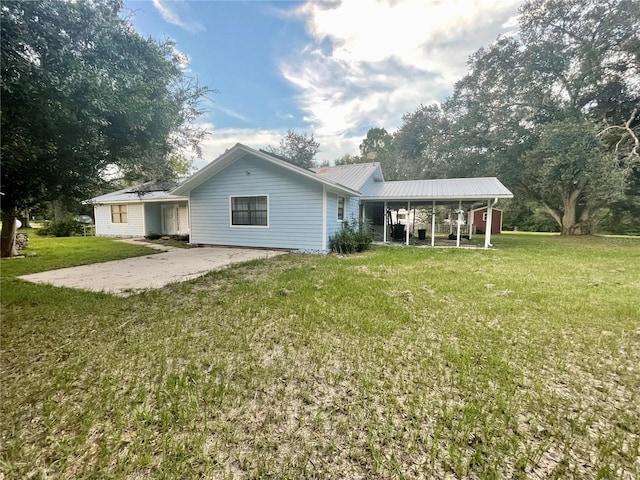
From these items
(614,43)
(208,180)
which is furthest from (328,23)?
(614,43)

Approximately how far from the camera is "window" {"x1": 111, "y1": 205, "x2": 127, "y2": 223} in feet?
54.9

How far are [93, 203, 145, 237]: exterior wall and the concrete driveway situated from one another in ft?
28.8

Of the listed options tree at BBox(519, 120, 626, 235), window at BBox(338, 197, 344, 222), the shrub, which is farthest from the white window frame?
the shrub

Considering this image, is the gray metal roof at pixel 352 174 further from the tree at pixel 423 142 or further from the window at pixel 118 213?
the window at pixel 118 213

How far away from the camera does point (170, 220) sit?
16312 millimetres

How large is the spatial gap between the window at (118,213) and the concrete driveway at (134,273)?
1006cm

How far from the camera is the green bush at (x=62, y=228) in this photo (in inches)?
682

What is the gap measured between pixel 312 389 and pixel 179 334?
6.13ft

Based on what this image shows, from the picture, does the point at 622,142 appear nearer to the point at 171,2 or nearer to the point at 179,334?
the point at 171,2

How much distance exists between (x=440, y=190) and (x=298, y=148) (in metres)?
22.8

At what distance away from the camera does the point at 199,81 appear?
6656 mm

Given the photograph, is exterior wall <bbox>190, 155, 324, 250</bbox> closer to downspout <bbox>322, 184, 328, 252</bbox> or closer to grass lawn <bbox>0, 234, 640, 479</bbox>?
downspout <bbox>322, 184, 328, 252</bbox>

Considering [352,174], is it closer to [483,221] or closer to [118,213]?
[118,213]

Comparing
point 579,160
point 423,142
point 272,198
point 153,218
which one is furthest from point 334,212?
point 423,142
